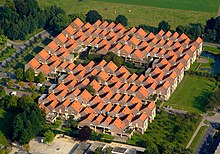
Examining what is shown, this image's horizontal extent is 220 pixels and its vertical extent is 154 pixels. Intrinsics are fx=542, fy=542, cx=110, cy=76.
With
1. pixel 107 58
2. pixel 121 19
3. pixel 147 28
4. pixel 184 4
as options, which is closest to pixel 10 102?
pixel 107 58

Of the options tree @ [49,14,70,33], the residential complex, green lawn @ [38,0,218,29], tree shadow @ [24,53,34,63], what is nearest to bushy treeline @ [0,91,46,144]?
the residential complex

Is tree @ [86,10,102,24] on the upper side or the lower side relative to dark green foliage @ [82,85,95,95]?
upper

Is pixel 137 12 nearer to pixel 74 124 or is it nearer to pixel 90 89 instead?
pixel 90 89

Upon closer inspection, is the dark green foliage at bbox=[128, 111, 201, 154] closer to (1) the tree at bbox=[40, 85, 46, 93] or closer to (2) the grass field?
(1) the tree at bbox=[40, 85, 46, 93]

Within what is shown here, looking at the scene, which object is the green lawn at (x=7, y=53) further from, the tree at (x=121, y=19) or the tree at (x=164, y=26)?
the tree at (x=164, y=26)

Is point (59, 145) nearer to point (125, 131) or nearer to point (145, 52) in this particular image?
point (125, 131)

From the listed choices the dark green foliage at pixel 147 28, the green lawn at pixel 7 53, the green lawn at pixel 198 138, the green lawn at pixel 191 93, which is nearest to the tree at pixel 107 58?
the green lawn at pixel 191 93

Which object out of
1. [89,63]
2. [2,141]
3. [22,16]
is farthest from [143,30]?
[2,141]
